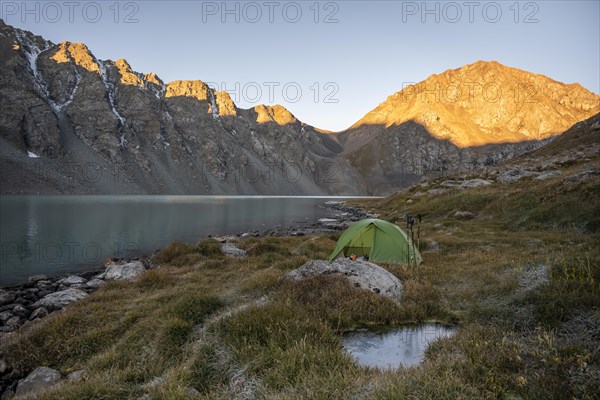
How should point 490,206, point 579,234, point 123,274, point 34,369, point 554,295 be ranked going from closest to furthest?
point 554,295, point 34,369, point 579,234, point 123,274, point 490,206

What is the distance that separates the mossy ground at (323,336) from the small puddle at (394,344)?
0.39 metres

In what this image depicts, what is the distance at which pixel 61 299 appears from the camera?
49.0 ft

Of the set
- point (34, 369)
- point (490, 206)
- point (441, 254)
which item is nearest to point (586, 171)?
point (490, 206)

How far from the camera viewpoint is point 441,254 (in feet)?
55.7

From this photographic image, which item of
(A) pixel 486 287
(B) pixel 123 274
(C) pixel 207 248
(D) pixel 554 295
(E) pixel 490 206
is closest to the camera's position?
(D) pixel 554 295

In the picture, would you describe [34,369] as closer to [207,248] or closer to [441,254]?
[207,248]

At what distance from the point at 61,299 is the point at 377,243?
14971mm

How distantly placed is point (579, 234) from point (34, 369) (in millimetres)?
22614

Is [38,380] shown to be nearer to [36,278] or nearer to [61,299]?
[61,299]

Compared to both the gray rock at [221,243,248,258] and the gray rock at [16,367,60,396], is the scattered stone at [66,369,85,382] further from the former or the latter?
the gray rock at [221,243,248,258]

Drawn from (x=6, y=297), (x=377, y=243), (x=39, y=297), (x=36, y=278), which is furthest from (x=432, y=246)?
(x=36, y=278)

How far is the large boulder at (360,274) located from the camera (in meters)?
9.90

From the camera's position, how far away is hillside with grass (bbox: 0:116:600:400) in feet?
16.1

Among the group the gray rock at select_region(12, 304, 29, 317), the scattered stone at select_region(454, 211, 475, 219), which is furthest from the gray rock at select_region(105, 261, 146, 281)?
the scattered stone at select_region(454, 211, 475, 219)
